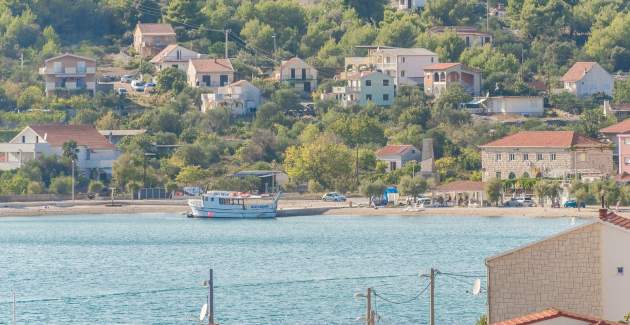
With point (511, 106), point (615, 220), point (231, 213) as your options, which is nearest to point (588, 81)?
point (511, 106)

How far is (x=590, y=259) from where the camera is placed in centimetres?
2536

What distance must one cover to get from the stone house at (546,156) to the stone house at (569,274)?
61493mm

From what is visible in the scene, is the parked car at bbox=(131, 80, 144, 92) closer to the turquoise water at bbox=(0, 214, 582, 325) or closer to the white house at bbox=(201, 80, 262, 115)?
the white house at bbox=(201, 80, 262, 115)

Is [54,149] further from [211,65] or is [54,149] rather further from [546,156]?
[546,156]

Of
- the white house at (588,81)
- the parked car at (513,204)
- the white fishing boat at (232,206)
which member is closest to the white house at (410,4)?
the white house at (588,81)

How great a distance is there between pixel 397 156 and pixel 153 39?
32.4 m

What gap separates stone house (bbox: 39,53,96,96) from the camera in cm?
11206

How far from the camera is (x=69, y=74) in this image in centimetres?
11212

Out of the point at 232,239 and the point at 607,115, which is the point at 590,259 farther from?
the point at 607,115

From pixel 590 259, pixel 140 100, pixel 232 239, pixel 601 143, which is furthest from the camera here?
pixel 140 100

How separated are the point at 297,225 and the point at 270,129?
22533mm

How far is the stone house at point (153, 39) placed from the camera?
12162 centimetres

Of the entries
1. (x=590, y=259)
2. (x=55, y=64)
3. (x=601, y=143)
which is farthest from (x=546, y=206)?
(x=590, y=259)

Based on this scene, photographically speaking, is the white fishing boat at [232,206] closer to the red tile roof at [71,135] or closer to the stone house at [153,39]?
the red tile roof at [71,135]
